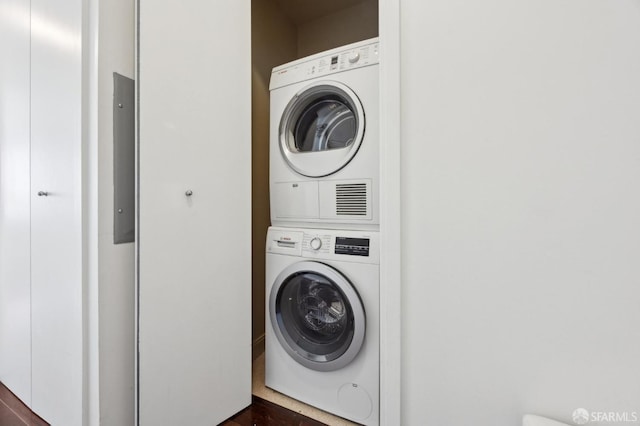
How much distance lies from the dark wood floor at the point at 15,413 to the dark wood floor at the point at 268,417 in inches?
31.9

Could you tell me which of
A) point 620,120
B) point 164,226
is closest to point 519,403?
point 620,120

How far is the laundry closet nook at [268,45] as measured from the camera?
1.87 metres

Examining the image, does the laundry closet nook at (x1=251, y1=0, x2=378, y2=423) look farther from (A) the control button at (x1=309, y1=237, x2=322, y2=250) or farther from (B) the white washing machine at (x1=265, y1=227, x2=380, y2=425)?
(A) the control button at (x1=309, y1=237, x2=322, y2=250)

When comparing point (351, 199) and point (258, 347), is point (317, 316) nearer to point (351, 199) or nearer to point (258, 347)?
point (351, 199)

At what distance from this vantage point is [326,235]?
132 centimetres

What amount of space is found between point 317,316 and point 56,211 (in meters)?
1.21

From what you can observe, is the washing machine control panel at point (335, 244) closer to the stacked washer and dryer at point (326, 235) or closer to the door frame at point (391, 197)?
the stacked washer and dryer at point (326, 235)

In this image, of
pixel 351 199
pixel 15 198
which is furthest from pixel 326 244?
pixel 15 198

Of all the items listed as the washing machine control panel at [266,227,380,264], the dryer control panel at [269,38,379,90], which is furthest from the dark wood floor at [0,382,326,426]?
the dryer control panel at [269,38,379,90]

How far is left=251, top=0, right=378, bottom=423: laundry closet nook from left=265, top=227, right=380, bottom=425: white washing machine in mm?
356

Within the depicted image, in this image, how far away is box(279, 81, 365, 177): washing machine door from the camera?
1.30 m

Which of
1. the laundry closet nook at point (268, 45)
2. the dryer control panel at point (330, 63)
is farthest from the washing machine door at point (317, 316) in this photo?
the dryer control panel at point (330, 63)

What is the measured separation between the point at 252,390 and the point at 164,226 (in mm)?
→ 1056

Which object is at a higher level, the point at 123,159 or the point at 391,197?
the point at 123,159
